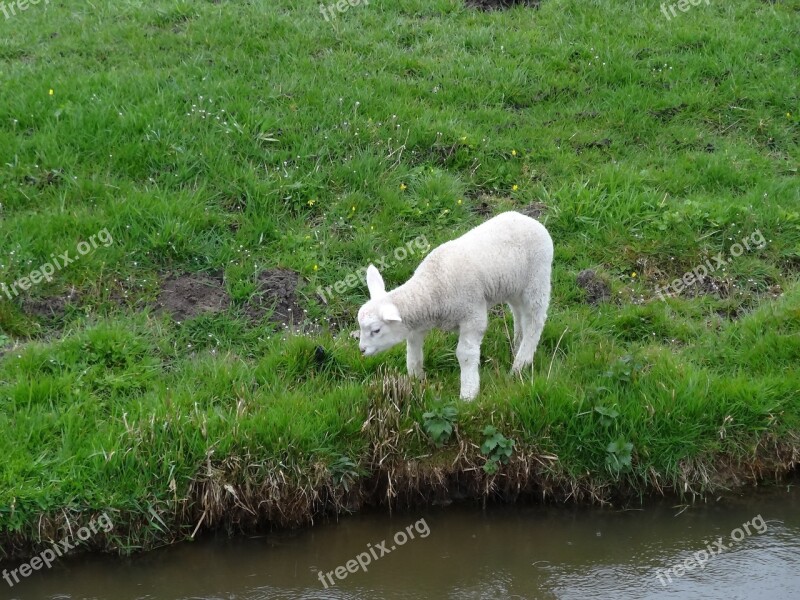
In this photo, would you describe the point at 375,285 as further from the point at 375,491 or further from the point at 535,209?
the point at 535,209

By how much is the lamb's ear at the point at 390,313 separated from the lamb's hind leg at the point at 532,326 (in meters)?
1.32

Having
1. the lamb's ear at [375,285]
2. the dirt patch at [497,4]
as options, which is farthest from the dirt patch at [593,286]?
the dirt patch at [497,4]

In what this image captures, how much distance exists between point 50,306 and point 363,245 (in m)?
2.91

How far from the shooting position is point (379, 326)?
6.67 metres

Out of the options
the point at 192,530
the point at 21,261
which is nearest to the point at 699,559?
the point at 192,530

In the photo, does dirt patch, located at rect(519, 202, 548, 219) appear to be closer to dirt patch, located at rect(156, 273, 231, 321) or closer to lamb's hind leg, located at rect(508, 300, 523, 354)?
lamb's hind leg, located at rect(508, 300, 523, 354)

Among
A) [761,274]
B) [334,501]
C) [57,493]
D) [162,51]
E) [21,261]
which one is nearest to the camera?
[57,493]

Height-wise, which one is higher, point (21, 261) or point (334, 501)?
point (21, 261)

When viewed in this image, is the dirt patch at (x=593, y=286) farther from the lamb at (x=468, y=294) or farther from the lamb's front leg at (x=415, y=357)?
the lamb's front leg at (x=415, y=357)

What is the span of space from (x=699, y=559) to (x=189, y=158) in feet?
20.3

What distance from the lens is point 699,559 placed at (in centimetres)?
628

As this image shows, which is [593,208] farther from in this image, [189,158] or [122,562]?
[122,562]

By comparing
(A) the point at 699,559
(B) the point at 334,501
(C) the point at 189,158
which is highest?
(C) the point at 189,158

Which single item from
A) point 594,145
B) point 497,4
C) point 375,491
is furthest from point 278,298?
point 497,4
